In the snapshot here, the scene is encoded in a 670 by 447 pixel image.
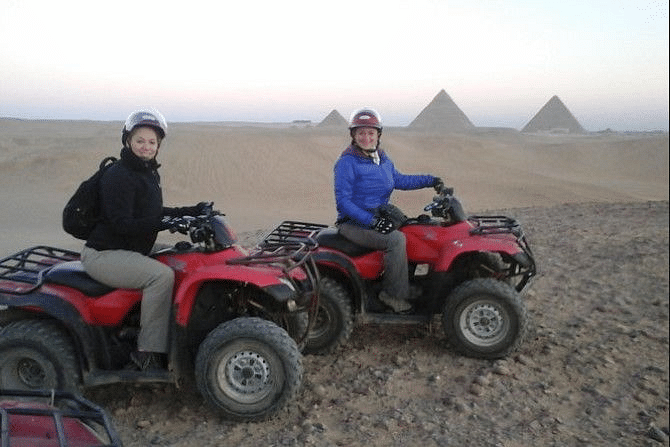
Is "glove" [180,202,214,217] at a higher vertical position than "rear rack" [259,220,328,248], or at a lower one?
higher

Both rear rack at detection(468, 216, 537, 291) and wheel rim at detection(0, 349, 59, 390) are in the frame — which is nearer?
wheel rim at detection(0, 349, 59, 390)

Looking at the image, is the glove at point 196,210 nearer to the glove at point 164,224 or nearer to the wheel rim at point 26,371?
the glove at point 164,224

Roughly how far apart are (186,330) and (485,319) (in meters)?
2.42

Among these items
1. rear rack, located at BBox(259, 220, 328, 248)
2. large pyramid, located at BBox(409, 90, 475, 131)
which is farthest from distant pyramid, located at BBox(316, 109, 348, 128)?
rear rack, located at BBox(259, 220, 328, 248)

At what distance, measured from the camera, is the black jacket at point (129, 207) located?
13.2 ft

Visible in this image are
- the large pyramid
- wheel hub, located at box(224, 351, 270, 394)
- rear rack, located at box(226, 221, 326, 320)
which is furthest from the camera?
the large pyramid

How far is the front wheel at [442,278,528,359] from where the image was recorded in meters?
5.24

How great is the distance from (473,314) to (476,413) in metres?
1.11

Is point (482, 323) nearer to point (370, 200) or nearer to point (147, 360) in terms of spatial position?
point (370, 200)

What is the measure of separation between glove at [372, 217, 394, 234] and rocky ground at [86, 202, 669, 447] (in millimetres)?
1021

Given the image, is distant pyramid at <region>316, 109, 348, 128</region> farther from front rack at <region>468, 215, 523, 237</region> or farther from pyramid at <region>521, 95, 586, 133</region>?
front rack at <region>468, 215, 523, 237</region>

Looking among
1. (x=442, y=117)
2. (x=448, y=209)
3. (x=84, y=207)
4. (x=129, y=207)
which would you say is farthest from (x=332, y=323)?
(x=442, y=117)

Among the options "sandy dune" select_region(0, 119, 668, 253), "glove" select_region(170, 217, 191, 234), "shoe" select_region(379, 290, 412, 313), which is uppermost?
"glove" select_region(170, 217, 191, 234)

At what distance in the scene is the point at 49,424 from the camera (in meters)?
2.38
